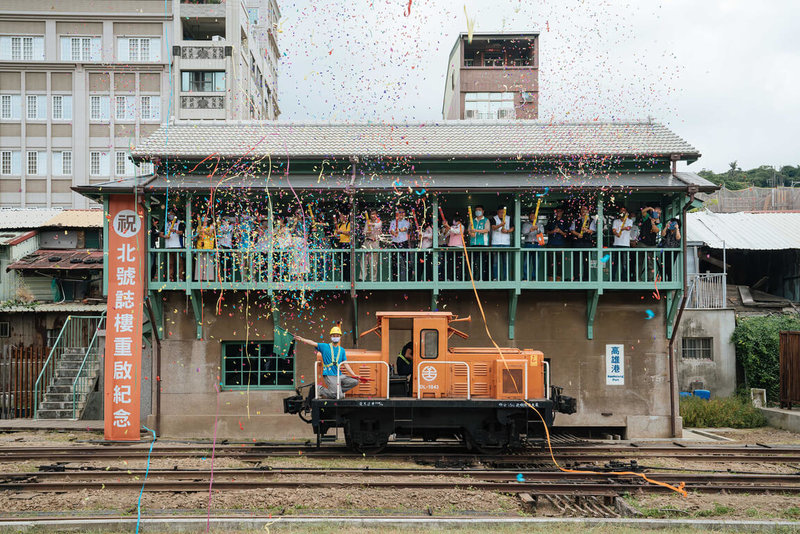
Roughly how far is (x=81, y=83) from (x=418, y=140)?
1409 inches

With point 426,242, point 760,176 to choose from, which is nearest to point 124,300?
point 426,242

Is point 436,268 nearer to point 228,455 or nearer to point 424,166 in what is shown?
point 424,166

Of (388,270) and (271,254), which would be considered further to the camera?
(388,270)

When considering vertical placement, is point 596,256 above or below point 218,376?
above

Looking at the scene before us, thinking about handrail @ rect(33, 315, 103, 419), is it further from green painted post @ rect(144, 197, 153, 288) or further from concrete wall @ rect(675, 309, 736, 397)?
concrete wall @ rect(675, 309, 736, 397)

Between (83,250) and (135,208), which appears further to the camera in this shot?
(83,250)

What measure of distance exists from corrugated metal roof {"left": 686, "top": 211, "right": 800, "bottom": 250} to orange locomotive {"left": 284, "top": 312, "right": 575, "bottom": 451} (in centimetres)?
1528

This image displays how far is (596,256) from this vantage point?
17.4 metres

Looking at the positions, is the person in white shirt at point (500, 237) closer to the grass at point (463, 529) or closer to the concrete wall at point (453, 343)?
the concrete wall at point (453, 343)

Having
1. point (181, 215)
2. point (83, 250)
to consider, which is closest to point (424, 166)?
point (181, 215)

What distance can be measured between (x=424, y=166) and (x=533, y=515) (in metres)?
10.2

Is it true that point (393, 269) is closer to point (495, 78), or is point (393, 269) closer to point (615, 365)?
point (615, 365)

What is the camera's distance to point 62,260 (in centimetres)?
2772

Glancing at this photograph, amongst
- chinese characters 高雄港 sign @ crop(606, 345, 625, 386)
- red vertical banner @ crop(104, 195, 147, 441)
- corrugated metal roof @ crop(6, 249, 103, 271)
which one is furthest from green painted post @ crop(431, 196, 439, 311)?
corrugated metal roof @ crop(6, 249, 103, 271)
